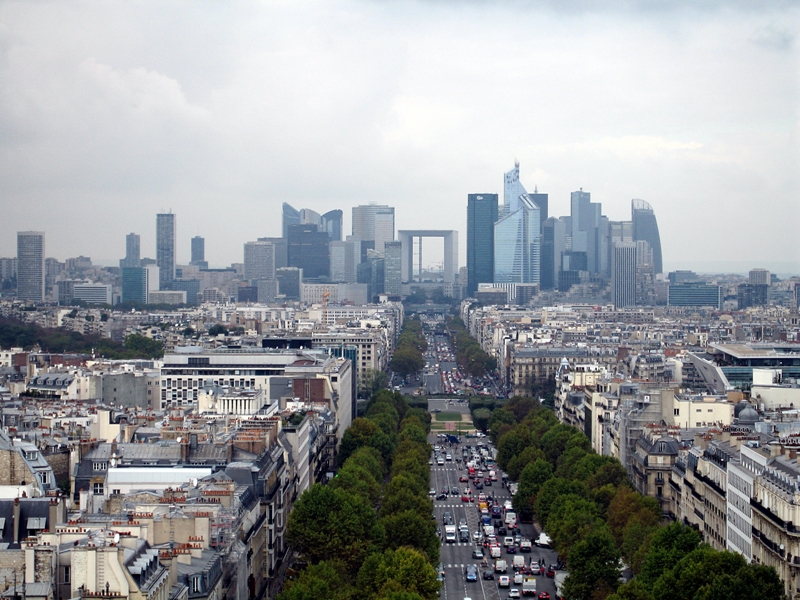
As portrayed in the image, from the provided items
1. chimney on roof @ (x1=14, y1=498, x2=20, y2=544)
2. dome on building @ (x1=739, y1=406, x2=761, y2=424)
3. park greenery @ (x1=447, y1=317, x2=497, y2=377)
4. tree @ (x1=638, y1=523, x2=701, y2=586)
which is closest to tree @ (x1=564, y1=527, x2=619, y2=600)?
tree @ (x1=638, y1=523, x2=701, y2=586)

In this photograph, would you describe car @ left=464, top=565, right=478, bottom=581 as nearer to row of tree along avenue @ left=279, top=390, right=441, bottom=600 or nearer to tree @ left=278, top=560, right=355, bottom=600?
row of tree along avenue @ left=279, top=390, right=441, bottom=600

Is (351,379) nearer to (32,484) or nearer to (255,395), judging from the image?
(255,395)

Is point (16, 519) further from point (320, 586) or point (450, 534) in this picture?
point (450, 534)

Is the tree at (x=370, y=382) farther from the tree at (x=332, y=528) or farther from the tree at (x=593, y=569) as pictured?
the tree at (x=593, y=569)

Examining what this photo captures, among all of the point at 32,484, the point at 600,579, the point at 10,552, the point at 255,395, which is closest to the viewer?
the point at 10,552

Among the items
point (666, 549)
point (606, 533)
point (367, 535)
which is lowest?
point (367, 535)

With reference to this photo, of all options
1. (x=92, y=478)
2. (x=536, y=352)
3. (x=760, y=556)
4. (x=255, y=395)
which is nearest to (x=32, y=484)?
(x=92, y=478)

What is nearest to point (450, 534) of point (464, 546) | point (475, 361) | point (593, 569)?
point (464, 546)
